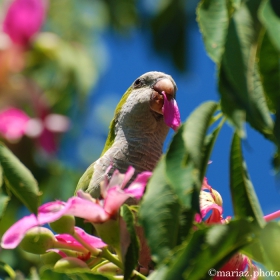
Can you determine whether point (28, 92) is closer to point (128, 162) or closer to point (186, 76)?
point (128, 162)

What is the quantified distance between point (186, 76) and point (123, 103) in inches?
82.3

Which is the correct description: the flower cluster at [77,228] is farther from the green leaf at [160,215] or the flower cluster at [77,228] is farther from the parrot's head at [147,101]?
the parrot's head at [147,101]

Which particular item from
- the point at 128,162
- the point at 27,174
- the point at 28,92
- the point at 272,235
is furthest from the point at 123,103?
the point at 272,235

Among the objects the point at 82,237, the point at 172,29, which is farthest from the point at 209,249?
the point at 172,29

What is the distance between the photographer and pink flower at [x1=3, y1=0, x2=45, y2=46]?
4.75ft

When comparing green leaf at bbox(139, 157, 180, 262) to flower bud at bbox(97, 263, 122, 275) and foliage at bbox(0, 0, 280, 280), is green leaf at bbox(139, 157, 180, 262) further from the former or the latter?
flower bud at bbox(97, 263, 122, 275)

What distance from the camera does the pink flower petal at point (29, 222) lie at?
1091 millimetres

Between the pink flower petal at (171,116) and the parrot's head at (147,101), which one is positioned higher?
the pink flower petal at (171,116)

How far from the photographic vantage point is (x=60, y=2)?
373cm

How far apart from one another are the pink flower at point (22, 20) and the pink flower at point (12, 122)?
0.58 ft

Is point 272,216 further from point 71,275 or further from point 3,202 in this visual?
point 3,202

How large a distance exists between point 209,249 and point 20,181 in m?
0.36

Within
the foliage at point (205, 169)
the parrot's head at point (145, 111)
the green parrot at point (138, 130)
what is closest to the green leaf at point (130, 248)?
the foliage at point (205, 169)

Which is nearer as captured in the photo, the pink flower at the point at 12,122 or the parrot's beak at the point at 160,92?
the pink flower at the point at 12,122
